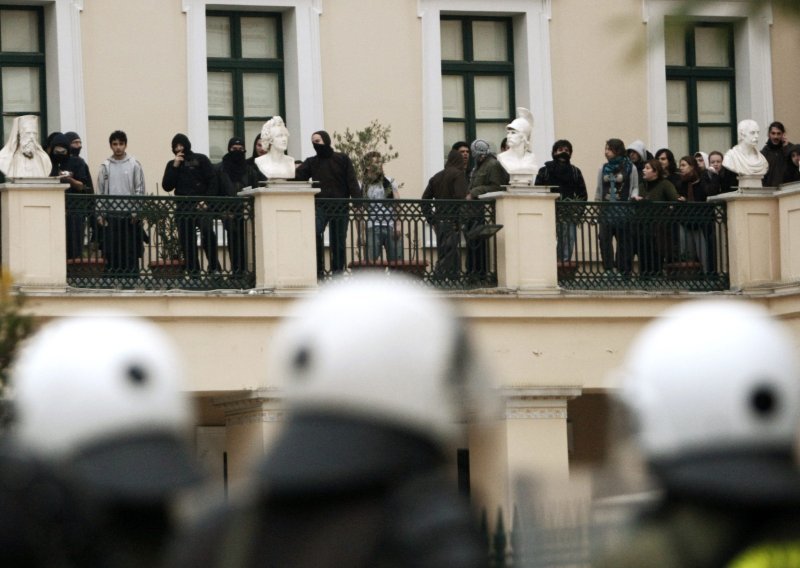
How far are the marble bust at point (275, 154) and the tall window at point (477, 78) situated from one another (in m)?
5.04

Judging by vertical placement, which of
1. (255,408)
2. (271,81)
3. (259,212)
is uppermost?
(271,81)

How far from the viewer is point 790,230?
2684 cm

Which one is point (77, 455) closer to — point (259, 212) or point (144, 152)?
point (259, 212)

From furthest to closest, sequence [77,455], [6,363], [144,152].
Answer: [144,152], [6,363], [77,455]

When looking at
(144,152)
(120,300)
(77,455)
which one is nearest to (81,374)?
(77,455)

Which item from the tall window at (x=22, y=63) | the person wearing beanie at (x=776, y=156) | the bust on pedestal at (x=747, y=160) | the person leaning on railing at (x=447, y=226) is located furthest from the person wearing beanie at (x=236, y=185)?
the person wearing beanie at (x=776, y=156)

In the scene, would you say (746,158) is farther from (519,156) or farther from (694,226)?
(519,156)

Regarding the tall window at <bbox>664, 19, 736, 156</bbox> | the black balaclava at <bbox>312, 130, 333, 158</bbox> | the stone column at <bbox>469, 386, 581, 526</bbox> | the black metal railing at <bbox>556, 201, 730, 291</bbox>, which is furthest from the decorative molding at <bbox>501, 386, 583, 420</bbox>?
the tall window at <bbox>664, 19, 736, 156</bbox>

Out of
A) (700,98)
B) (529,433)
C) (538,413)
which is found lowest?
(529,433)

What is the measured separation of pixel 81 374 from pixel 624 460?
132cm

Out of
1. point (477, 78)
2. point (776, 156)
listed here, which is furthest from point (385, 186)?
point (776, 156)

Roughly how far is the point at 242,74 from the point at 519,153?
4.71 metres

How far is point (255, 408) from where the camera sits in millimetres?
25016

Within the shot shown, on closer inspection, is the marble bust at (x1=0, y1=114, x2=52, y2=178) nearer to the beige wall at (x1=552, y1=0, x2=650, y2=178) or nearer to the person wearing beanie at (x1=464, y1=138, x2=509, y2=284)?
the person wearing beanie at (x1=464, y1=138, x2=509, y2=284)
